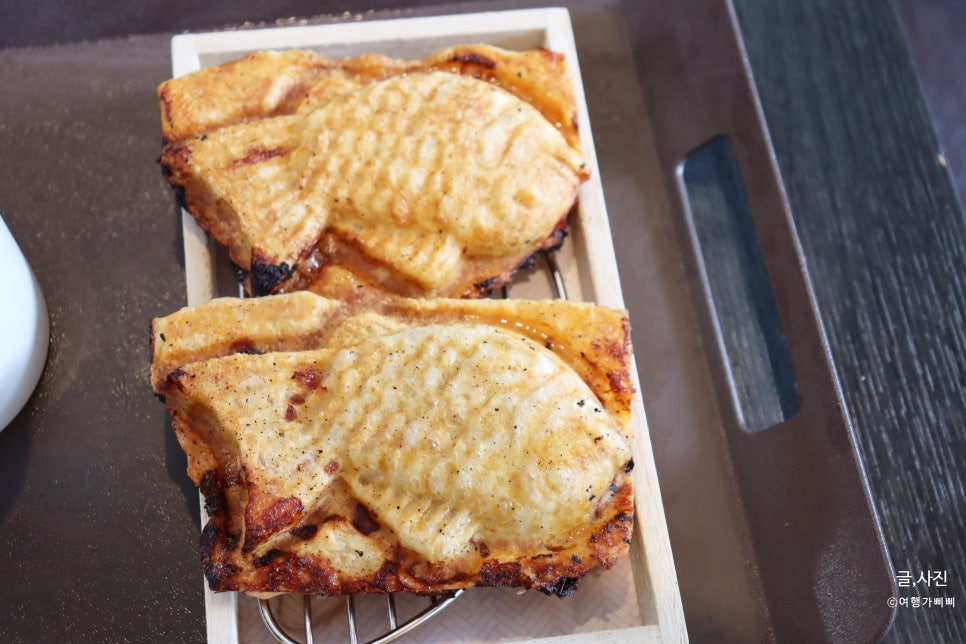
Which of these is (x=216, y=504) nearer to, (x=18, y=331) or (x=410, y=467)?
(x=410, y=467)

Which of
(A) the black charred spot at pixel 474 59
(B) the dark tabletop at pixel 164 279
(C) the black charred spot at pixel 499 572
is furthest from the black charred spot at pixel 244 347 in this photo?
(A) the black charred spot at pixel 474 59

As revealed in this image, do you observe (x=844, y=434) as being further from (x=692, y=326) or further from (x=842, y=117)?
(x=842, y=117)

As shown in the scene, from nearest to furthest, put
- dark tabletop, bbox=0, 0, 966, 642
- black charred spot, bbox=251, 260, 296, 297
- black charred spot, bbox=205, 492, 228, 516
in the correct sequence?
black charred spot, bbox=205, 492, 228, 516, black charred spot, bbox=251, 260, 296, 297, dark tabletop, bbox=0, 0, 966, 642

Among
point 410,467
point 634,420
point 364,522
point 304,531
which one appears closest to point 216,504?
point 304,531

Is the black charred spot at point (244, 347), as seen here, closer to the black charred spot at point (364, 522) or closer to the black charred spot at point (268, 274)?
the black charred spot at point (268, 274)

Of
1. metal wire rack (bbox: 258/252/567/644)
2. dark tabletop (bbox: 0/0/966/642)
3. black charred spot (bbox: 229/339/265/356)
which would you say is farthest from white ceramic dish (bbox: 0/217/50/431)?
metal wire rack (bbox: 258/252/567/644)

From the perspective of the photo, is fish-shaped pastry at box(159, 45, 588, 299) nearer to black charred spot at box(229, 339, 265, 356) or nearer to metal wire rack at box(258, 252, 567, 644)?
black charred spot at box(229, 339, 265, 356)

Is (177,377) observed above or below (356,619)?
above
